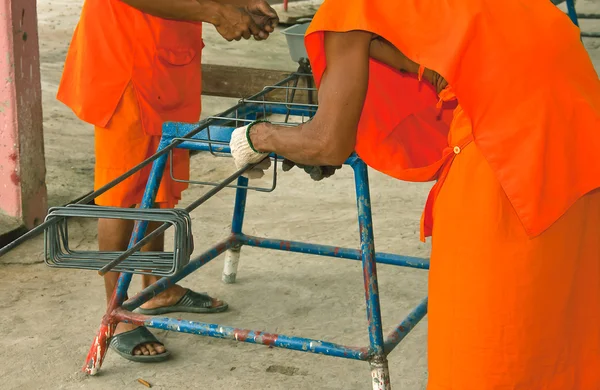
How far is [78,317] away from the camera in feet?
10.6

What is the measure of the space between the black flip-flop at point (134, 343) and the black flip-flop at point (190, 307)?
29 centimetres

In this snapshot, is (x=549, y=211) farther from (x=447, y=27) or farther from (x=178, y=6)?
(x=178, y=6)

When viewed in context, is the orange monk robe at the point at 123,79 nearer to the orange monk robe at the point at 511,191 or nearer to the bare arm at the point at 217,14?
the bare arm at the point at 217,14

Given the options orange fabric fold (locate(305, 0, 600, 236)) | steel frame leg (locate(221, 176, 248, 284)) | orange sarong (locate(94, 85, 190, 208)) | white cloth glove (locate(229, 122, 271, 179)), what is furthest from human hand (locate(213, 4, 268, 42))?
orange fabric fold (locate(305, 0, 600, 236))

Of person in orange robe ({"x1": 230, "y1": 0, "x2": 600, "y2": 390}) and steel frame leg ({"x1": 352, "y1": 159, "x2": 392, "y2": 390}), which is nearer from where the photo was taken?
person in orange robe ({"x1": 230, "y1": 0, "x2": 600, "y2": 390})

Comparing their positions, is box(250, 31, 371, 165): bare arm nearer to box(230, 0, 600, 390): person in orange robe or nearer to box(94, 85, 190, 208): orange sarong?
box(230, 0, 600, 390): person in orange robe

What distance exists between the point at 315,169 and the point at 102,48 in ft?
2.96

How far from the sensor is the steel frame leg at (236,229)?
3.36 meters

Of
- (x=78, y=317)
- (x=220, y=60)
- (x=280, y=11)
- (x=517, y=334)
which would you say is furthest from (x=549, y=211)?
(x=280, y=11)

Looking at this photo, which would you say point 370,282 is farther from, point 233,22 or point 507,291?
point 233,22

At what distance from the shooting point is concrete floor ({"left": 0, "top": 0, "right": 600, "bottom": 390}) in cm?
284

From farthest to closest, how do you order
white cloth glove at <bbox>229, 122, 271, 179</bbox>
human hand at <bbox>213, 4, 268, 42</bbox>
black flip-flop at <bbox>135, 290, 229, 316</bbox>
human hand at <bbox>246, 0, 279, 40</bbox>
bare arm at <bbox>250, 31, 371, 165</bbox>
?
Answer: 1. black flip-flop at <bbox>135, 290, 229, 316</bbox>
2. human hand at <bbox>246, 0, 279, 40</bbox>
3. human hand at <bbox>213, 4, 268, 42</bbox>
4. white cloth glove at <bbox>229, 122, 271, 179</bbox>
5. bare arm at <bbox>250, 31, 371, 165</bbox>

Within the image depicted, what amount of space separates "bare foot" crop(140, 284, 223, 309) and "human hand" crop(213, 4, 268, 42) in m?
1.02

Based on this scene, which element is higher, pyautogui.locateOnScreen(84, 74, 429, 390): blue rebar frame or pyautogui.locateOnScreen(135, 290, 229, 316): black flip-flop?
pyautogui.locateOnScreen(84, 74, 429, 390): blue rebar frame
